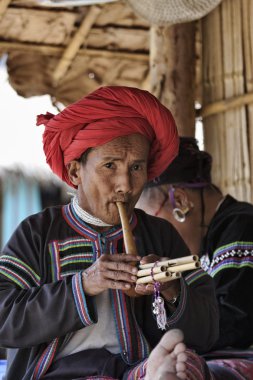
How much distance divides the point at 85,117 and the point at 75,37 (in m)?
3.23

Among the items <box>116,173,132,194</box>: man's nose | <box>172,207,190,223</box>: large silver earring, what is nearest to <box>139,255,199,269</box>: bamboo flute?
<box>116,173,132,194</box>: man's nose

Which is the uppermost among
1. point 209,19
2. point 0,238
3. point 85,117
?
point 209,19

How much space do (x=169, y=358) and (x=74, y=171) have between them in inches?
31.7

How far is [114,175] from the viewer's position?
2436mm

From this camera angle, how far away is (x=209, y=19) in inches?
178

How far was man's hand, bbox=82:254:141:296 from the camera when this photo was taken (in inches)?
84.4

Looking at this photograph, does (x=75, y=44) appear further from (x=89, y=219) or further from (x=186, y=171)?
(x=89, y=219)

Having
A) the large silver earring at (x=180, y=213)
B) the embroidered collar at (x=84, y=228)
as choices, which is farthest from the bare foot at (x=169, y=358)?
the large silver earring at (x=180, y=213)

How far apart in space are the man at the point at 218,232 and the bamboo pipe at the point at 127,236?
0.43 metres

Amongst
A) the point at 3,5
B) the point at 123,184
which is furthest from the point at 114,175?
the point at 3,5

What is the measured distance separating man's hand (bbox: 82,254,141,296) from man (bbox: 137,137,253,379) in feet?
1.67

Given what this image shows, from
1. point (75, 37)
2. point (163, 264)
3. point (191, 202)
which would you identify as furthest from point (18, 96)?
point (163, 264)

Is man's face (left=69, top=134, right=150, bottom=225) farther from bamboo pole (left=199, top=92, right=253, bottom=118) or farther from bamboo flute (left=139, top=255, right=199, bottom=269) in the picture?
bamboo pole (left=199, top=92, right=253, bottom=118)

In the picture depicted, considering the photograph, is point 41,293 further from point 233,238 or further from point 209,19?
point 209,19
